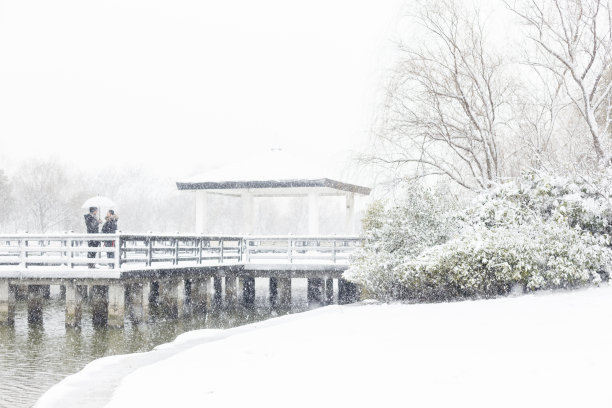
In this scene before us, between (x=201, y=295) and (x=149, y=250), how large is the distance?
5176 millimetres

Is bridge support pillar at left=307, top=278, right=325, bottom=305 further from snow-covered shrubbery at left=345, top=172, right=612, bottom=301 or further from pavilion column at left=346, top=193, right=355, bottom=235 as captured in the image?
snow-covered shrubbery at left=345, top=172, right=612, bottom=301

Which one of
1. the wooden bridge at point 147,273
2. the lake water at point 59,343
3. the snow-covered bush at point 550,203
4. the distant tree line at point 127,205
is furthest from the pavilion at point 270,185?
the distant tree line at point 127,205

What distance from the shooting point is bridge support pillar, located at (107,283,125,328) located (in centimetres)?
1875

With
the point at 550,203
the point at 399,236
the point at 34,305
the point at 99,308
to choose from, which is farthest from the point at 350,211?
the point at 550,203

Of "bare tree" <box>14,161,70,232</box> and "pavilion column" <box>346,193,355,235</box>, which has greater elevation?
"bare tree" <box>14,161,70,232</box>

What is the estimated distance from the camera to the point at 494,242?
555 inches

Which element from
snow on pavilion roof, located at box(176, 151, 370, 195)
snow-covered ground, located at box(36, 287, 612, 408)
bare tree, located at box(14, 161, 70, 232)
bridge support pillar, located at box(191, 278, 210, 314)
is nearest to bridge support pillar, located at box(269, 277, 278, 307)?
snow on pavilion roof, located at box(176, 151, 370, 195)

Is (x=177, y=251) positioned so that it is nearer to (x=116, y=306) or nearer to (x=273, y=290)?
(x=116, y=306)

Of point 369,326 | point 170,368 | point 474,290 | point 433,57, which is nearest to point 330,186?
point 433,57

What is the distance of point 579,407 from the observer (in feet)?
20.8

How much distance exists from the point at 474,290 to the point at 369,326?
3.97 meters

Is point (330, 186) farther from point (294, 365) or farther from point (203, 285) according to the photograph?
point (294, 365)

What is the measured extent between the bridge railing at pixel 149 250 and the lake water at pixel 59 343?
5.65 feet

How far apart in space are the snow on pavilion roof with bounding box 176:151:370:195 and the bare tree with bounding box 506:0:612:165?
481 inches
